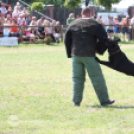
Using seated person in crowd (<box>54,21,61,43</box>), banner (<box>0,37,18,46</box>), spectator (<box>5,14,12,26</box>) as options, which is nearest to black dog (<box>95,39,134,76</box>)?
banner (<box>0,37,18,46</box>)

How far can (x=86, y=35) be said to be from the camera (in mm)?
6000

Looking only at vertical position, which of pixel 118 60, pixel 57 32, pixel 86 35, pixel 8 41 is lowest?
pixel 8 41

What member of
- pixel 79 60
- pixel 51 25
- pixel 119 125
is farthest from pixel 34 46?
pixel 119 125

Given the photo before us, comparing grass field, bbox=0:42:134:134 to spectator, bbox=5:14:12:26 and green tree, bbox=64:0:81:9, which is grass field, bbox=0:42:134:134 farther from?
green tree, bbox=64:0:81:9

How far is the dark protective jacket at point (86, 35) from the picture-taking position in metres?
5.95

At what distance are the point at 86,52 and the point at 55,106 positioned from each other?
113 cm

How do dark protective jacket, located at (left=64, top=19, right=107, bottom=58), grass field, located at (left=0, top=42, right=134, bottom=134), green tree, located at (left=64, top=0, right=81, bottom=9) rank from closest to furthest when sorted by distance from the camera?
1. grass field, located at (left=0, top=42, right=134, bottom=134)
2. dark protective jacket, located at (left=64, top=19, right=107, bottom=58)
3. green tree, located at (left=64, top=0, right=81, bottom=9)

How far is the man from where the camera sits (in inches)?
235

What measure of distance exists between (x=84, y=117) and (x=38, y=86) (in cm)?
299

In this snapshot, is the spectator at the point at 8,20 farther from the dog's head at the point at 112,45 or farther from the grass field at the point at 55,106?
the dog's head at the point at 112,45

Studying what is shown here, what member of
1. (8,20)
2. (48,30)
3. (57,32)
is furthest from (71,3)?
(8,20)

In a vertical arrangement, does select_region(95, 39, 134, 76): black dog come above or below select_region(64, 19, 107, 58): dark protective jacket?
below

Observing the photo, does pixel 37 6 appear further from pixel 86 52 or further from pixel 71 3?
pixel 86 52

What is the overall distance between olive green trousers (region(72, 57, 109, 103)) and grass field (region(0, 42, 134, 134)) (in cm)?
21
